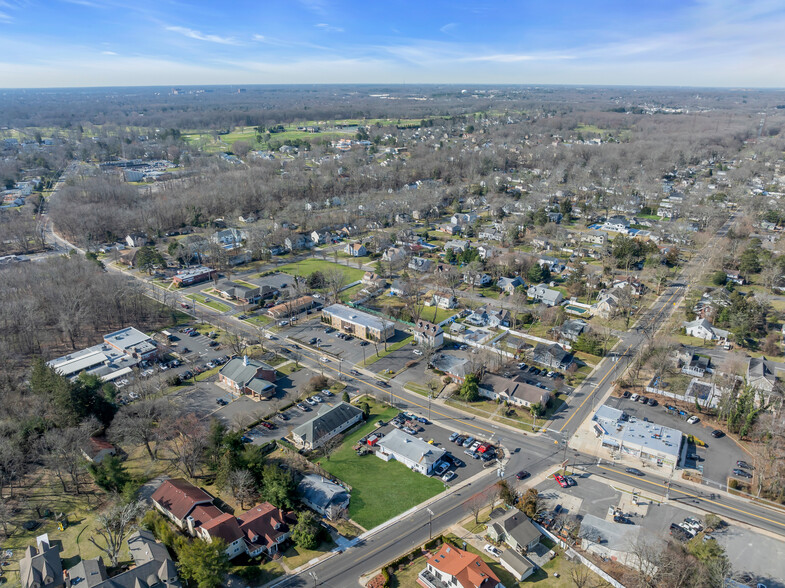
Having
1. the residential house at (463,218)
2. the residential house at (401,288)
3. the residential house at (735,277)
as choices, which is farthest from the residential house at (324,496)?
the residential house at (463,218)

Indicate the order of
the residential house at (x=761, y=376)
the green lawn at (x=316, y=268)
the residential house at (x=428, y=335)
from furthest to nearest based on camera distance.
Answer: the green lawn at (x=316, y=268)
the residential house at (x=428, y=335)
the residential house at (x=761, y=376)

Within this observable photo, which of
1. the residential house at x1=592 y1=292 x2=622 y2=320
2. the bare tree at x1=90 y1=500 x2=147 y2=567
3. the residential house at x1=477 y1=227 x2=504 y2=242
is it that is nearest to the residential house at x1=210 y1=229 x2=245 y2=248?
the residential house at x1=477 y1=227 x2=504 y2=242

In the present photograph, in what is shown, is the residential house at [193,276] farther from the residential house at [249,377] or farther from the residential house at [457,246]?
the residential house at [457,246]

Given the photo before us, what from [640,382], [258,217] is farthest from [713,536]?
[258,217]

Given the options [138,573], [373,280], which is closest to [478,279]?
[373,280]

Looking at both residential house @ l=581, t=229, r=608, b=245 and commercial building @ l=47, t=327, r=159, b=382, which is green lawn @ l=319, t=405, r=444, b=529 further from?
residential house @ l=581, t=229, r=608, b=245

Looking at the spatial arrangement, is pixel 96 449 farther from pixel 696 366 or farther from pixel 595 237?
pixel 595 237
